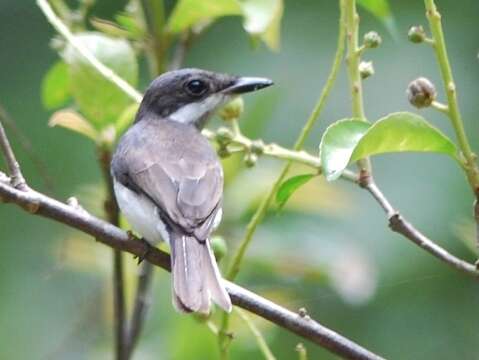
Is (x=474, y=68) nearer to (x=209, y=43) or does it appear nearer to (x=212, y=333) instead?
(x=209, y=43)

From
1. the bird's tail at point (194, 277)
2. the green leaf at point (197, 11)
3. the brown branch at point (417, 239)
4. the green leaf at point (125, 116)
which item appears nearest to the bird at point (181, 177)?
the bird's tail at point (194, 277)

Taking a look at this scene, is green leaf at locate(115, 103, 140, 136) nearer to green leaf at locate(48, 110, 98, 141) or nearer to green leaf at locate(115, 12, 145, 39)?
green leaf at locate(48, 110, 98, 141)

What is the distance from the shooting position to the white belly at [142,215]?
3.30 metres

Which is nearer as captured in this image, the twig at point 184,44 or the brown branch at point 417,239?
the brown branch at point 417,239

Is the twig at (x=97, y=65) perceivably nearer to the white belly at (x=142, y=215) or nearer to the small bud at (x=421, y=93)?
the white belly at (x=142, y=215)

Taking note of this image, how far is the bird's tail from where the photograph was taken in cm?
282

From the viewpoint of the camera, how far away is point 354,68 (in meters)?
2.75

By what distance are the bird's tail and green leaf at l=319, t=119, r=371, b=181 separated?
1.34ft

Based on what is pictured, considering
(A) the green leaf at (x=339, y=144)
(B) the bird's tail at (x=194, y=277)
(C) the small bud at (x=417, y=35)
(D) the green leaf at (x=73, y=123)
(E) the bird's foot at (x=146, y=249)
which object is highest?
(C) the small bud at (x=417, y=35)

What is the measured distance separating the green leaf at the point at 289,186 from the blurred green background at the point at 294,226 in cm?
68

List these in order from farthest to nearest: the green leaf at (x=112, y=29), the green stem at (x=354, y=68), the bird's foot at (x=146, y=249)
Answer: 1. the green leaf at (x=112, y=29)
2. the bird's foot at (x=146, y=249)
3. the green stem at (x=354, y=68)

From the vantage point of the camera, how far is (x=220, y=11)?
11.1ft

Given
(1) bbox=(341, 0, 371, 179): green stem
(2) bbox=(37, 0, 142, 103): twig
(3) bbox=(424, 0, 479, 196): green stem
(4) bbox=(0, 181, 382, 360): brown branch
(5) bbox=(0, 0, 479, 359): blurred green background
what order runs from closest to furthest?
(3) bbox=(424, 0, 479, 196): green stem, (4) bbox=(0, 181, 382, 360): brown branch, (1) bbox=(341, 0, 371, 179): green stem, (2) bbox=(37, 0, 142, 103): twig, (5) bbox=(0, 0, 479, 359): blurred green background

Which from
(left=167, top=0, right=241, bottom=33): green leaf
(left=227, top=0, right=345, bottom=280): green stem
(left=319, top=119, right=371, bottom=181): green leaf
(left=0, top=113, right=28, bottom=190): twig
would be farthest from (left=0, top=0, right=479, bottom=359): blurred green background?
(left=319, top=119, right=371, bottom=181): green leaf
